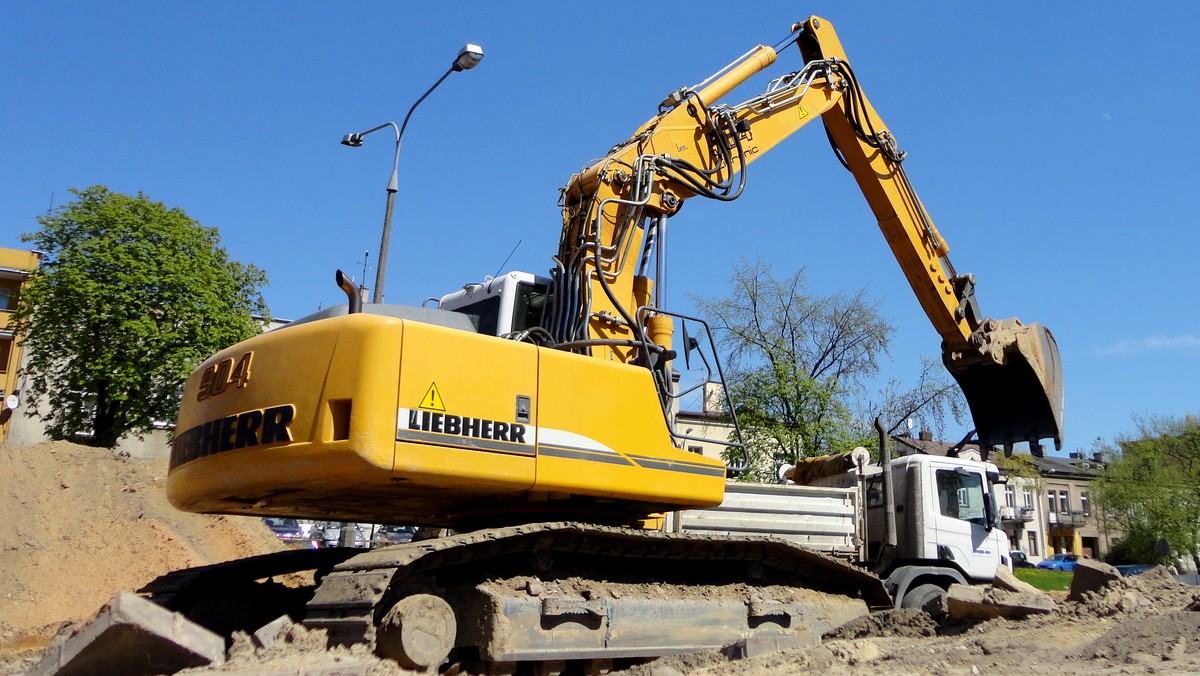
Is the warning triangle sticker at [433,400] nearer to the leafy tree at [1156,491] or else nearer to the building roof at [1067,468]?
the leafy tree at [1156,491]

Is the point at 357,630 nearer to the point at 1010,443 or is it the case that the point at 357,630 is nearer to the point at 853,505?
the point at 853,505

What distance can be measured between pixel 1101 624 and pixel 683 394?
4317 mm

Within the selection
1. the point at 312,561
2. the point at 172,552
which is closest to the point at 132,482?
the point at 172,552

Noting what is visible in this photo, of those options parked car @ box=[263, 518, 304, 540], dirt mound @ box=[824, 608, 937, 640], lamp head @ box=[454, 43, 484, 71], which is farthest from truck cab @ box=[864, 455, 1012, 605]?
parked car @ box=[263, 518, 304, 540]

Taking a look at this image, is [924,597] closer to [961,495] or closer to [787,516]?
[961,495]

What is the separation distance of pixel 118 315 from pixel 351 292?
852 inches

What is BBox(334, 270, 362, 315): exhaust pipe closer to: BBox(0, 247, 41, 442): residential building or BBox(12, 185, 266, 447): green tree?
BBox(12, 185, 266, 447): green tree

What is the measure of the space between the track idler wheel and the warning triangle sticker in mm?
1294

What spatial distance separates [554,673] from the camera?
7.43m

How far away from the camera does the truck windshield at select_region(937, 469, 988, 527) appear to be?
38.7 feet

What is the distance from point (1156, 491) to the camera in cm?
4403

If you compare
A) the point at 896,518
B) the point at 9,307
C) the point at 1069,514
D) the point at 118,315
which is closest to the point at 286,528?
the point at 118,315

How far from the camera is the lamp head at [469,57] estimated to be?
47.9ft

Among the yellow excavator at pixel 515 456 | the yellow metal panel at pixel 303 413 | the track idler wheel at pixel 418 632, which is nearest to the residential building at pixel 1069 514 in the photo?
the yellow excavator at pixel 515 456
